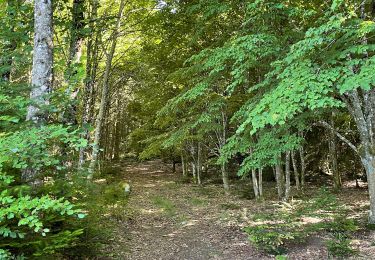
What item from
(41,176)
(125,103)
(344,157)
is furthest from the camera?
(125,103)

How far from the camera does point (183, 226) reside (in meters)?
9.36

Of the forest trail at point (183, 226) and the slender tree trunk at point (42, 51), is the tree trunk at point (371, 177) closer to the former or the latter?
the forest trail at point (183, 226)

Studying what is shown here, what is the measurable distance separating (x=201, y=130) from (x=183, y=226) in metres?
4.69

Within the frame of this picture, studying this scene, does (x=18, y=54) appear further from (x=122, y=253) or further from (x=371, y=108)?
(x=371, y=108)

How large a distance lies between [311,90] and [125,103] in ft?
61.4

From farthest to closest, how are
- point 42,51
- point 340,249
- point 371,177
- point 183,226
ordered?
point 183,226
point 371,177
point 340,249
point 42,51

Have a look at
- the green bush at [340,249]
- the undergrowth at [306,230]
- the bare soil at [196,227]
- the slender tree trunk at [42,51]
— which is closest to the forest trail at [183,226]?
the bare soil at [196,227]

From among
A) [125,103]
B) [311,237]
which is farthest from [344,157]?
[125,103]

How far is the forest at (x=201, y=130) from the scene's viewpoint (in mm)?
3932

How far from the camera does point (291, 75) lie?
20.2ft

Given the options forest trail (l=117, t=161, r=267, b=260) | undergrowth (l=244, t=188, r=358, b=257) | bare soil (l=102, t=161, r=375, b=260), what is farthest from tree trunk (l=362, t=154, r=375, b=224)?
forest trail (l=117, t=161, r=267, b=260)

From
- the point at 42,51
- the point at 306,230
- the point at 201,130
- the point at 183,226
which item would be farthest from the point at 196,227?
the point at 42,51

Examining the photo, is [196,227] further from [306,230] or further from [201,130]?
[201,130]

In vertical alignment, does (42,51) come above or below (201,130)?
above
